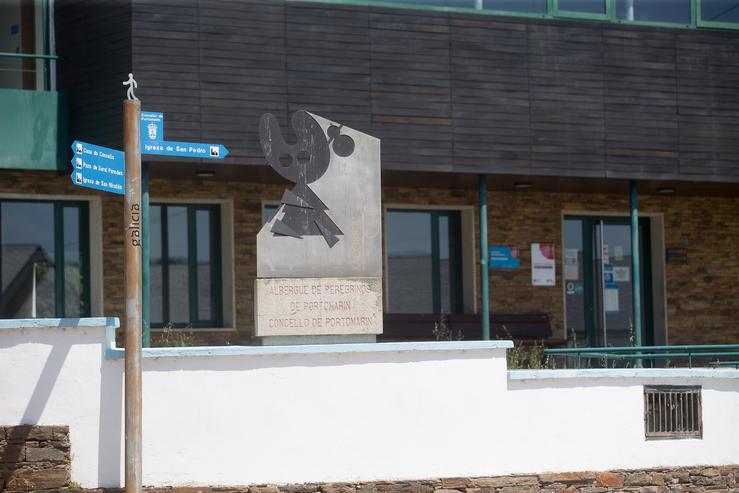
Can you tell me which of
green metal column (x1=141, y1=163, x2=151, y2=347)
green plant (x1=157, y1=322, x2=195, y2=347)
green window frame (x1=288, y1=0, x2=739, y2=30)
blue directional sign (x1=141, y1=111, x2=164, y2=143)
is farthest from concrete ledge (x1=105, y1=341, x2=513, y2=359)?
green window frame (x1=288, y1=0, x2=739, y2=30)

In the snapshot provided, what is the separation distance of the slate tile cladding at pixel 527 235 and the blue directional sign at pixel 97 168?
7.61 meters

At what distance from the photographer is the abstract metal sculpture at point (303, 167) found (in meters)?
12.0

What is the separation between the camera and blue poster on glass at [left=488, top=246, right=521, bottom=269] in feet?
62.5

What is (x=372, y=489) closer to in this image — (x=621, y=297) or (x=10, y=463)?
(x=10, y=463)

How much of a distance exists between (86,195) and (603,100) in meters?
7.41

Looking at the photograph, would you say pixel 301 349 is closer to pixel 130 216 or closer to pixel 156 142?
pixel 130 216

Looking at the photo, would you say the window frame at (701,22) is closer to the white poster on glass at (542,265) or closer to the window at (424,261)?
the white poster on glass at (542,265)

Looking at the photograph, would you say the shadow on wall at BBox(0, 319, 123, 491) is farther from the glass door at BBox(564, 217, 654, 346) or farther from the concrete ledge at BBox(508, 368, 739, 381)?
the glass door at BBox(564, 217, 654, 346)

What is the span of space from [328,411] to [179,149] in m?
2.91

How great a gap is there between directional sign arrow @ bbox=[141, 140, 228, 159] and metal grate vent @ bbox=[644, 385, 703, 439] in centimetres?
511

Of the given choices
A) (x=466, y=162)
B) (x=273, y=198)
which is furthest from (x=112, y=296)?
(x=466, y=162)

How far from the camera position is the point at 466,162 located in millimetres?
16469

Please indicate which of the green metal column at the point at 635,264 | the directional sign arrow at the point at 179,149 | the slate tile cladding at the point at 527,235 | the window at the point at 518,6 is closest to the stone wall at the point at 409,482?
the directional sign arrow at the point at 179,149

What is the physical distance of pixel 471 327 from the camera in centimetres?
1845
